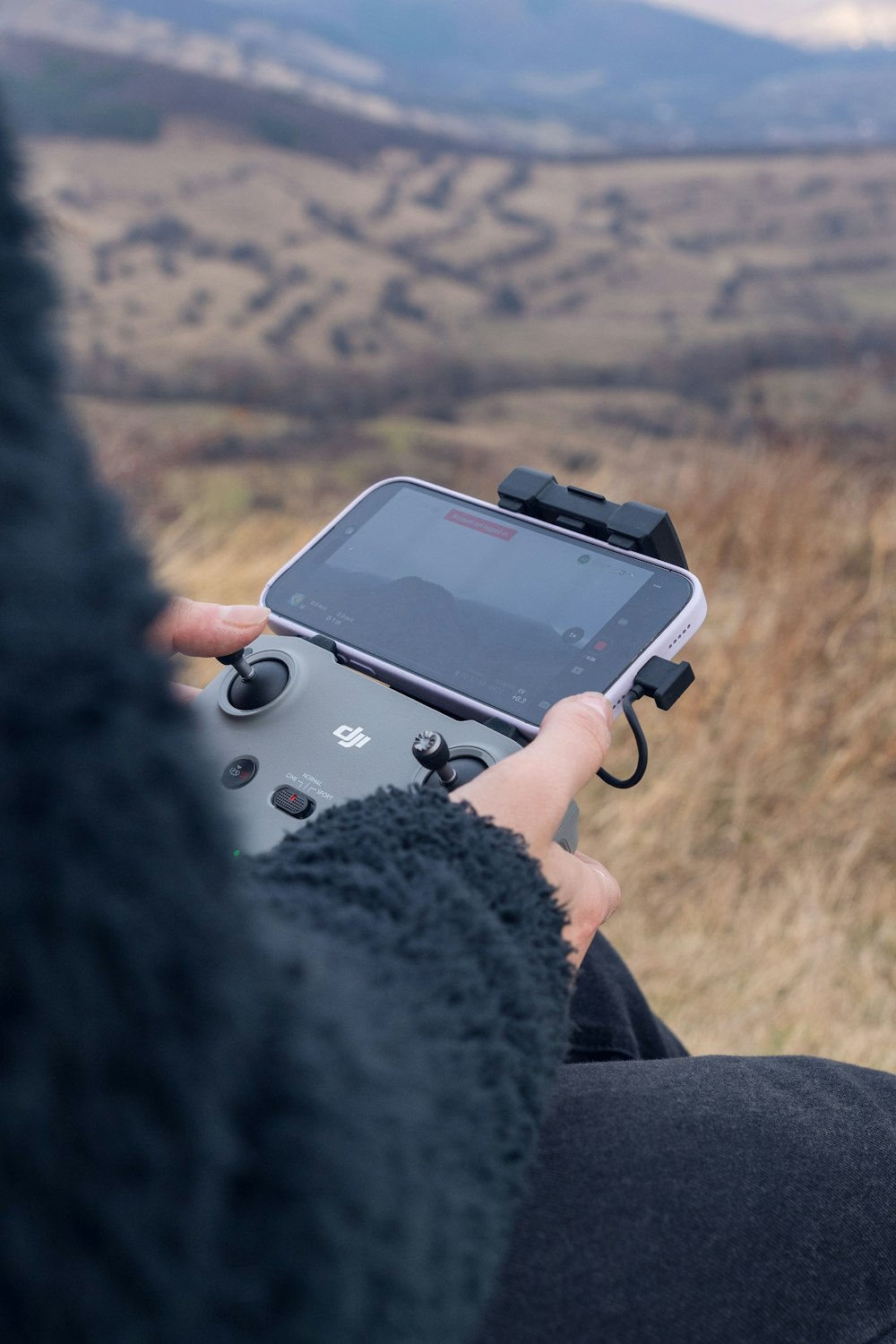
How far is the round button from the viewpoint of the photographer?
2.86ft

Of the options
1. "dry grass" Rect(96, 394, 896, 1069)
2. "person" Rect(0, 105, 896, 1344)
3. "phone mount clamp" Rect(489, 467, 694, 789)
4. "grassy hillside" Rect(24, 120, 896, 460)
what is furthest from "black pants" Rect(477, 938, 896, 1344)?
"grassy hillside" Rect(24, 120, 896, 460)

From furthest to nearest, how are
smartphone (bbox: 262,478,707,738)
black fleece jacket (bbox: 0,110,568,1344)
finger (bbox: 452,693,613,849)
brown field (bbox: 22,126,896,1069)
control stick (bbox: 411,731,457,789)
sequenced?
brown field (bbox: 22,126,896,1069) → smartphone (bbox: 262,478,707,738) → control stick (bbox: 411,731,457,789) → finger (bbox: 452,693,613,849) → black fleece jacket (bbox: 0,110,568,1344)

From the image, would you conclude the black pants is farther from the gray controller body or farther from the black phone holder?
the black phone holder

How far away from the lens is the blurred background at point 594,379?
176 cm

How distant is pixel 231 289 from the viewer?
29.9ft

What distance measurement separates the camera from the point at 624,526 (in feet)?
3.17

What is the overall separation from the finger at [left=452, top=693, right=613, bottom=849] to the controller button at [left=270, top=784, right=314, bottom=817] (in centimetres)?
20

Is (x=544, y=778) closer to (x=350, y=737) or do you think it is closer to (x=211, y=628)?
(x=350, y=737)

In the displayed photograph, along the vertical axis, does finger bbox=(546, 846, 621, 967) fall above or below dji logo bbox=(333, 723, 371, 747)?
above

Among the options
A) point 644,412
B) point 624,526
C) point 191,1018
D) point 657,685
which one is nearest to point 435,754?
point 657,685

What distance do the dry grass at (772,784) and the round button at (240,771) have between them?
404 millimetres

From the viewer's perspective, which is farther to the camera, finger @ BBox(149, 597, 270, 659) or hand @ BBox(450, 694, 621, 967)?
finger @ BBox(149, 597, 270, 659)

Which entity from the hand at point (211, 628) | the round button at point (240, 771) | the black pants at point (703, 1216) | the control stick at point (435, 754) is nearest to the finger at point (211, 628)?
the hand at point (211, 628)

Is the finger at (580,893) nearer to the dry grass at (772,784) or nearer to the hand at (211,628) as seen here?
the hand at (211,628)
